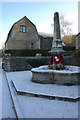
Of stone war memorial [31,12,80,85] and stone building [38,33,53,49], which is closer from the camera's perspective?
stone war memorial [31,12,80,85]

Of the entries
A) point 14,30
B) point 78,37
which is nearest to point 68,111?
point 14,30

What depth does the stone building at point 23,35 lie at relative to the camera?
24.6 m

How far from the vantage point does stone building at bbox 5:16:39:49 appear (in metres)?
24.6

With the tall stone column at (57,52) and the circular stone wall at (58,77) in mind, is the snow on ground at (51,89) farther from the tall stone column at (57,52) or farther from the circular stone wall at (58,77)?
the tall stone column at (57,52)

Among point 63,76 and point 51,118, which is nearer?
point 51,118

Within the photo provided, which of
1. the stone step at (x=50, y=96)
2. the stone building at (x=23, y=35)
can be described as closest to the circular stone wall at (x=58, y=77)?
the stone step at (x=50, y=96)

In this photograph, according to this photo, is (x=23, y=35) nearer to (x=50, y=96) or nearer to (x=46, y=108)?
(x=50, y=96)

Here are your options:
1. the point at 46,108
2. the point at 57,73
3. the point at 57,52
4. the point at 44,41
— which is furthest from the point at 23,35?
the point at 46,108

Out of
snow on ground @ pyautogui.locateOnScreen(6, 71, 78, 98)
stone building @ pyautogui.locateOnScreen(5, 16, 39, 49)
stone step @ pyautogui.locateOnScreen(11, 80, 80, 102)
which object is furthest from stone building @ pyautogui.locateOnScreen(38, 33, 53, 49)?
stone step @ pyautogui.locateOnScreen(11, 80, 80, 102)

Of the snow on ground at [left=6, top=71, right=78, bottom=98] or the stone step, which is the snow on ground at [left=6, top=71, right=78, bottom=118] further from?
the snow on ground at [left=6, top=71, right=78, bottom=98]

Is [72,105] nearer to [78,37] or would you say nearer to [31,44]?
[31,44]

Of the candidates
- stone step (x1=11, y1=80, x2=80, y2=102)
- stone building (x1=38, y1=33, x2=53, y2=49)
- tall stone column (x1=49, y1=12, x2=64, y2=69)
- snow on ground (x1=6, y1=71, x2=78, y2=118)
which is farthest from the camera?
stone building (x1=38, y1=33, x2=53, y2=49)

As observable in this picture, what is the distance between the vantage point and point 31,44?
85.1 feet

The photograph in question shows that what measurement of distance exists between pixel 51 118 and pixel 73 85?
4.01m
